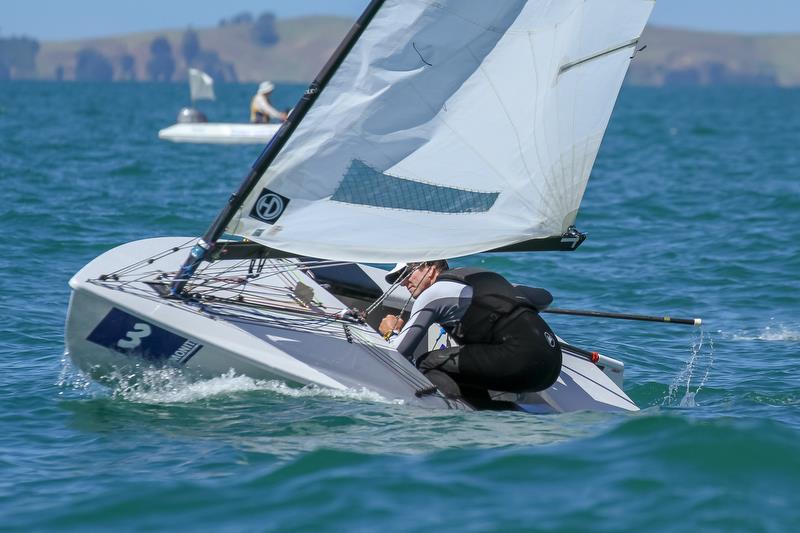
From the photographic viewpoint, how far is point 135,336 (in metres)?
6.62

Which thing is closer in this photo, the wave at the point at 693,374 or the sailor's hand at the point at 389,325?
the sailor's hand at the point at 389,325

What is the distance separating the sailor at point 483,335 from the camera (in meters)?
6.55

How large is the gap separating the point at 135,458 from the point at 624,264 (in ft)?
26.4

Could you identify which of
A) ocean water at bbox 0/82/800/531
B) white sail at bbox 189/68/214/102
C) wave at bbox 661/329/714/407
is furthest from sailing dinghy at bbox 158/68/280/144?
wave at bbox 661/329/714/407

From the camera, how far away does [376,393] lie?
257 inches

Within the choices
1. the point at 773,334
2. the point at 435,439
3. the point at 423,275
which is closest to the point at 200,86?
the point at 773,334

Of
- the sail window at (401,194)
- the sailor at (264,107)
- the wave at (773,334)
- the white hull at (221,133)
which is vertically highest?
the sailor at (264,107)

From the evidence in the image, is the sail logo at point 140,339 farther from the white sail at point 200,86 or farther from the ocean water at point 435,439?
the white sail at point 200,86

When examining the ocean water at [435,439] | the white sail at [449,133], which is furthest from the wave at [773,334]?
the white sail at [449,133]

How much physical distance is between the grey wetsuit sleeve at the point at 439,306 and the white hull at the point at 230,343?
0.76 feet

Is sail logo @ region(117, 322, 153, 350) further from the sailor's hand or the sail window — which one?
the sailor's hand

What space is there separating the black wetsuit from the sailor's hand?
0.51 meters

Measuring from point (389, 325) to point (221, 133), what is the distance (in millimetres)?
20998

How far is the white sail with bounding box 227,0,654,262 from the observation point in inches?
257
